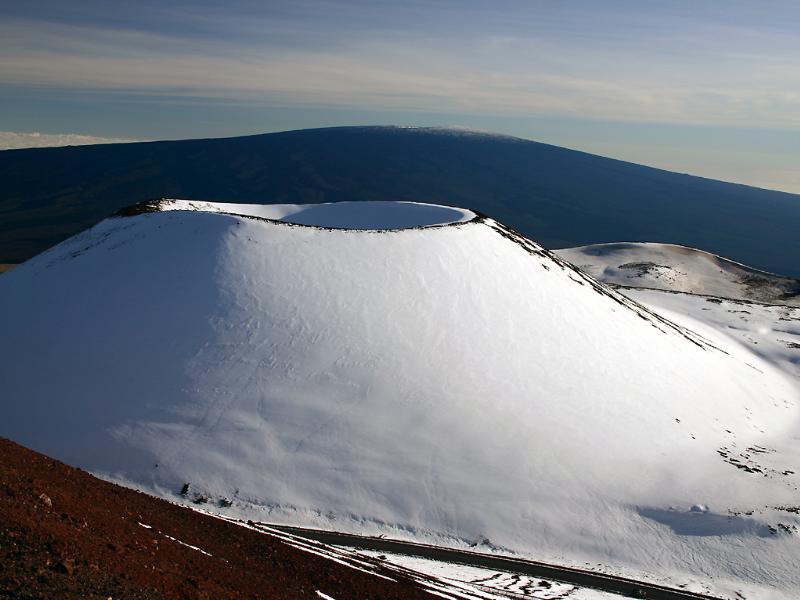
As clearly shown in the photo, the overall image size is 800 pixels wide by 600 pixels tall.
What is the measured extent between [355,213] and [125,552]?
169 ft

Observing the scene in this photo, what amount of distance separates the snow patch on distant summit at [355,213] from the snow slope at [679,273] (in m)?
48.5

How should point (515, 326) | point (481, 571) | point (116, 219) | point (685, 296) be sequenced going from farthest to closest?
point (685, 296) < point (116, 219) < point (515, 326) < point (481, 571)

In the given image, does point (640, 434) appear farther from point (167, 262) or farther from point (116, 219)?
point (116, 219)

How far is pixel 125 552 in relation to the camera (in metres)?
17.2

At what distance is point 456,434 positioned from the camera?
39781mm

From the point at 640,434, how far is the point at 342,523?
18127mm

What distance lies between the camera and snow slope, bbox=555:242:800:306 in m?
108

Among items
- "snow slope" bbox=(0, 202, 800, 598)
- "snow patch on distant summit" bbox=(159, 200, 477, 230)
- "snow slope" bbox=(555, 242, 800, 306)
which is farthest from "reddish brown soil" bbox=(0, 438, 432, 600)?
"snow slope" bbox=(555, 242, 800, 306)

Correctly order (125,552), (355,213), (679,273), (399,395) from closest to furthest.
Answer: (125,552) → (399,395) → (355,213) → (679,273)

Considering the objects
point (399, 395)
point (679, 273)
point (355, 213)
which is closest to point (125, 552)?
point (399, 395)

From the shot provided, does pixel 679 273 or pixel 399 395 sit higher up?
pixel 679 273

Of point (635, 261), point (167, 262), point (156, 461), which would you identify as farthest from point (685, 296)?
point (156, 461)

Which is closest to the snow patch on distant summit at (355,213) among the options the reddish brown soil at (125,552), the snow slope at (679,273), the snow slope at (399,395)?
Answer: the snow slope at (399,395)

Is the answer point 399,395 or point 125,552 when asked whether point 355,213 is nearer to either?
point 399,395
